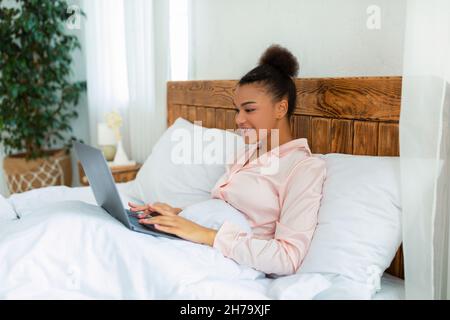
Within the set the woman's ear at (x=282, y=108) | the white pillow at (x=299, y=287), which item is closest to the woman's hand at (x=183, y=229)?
the white pillow at (x=299, y=287)

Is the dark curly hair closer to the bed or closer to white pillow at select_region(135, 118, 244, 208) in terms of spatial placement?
the bed

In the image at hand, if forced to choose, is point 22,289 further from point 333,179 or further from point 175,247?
point 333,179

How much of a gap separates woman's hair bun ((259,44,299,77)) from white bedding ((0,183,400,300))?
0.68 metres

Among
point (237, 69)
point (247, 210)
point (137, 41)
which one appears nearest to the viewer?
point (247, 210)

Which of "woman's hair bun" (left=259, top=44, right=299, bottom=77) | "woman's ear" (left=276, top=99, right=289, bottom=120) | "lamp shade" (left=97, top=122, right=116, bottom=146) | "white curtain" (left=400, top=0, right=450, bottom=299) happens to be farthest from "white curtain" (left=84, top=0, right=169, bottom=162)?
"white curtain" (left=400, top=0, right=450, bottom=299)

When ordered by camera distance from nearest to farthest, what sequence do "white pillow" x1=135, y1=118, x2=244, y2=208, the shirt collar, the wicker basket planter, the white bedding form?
the white bedding → the shirt collar → "white pillow" x1=135, y1=118, x2=244, y2=208 → the wicker basket planter

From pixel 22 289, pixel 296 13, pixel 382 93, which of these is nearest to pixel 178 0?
pixel 296 13

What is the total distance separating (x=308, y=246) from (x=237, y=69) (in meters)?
1.15

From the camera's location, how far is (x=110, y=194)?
1101 millimetres

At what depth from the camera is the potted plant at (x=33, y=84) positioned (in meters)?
2.91

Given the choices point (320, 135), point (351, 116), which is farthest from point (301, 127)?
point (351, 116)

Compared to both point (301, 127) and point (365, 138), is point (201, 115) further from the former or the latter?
point (365, 138)

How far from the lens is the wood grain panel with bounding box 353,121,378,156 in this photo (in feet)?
4.20

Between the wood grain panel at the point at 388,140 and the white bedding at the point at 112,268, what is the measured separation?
443 millimetres
